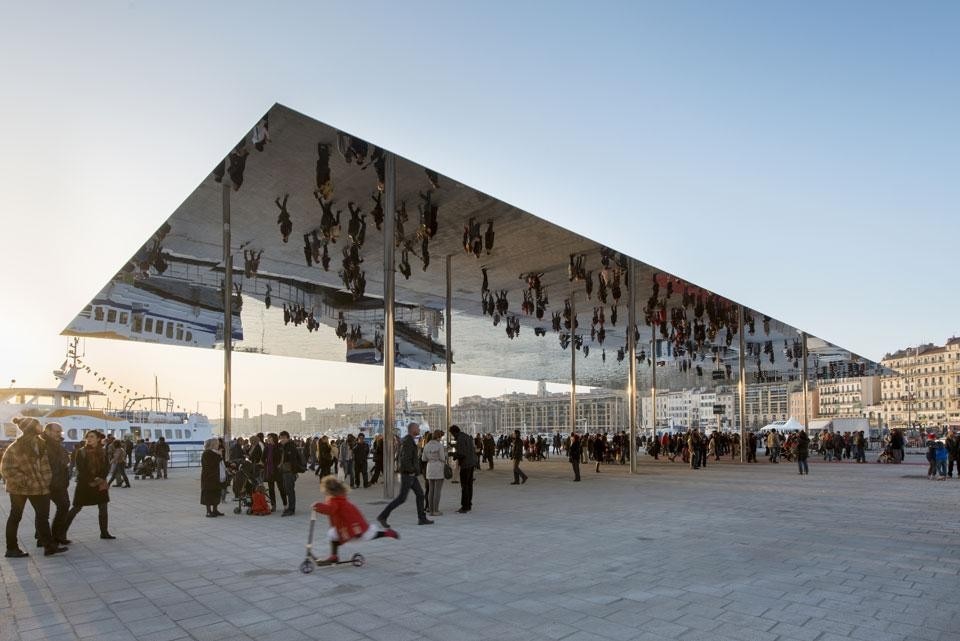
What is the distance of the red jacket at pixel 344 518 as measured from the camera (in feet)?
20.5

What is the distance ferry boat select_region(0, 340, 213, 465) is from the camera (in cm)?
2762

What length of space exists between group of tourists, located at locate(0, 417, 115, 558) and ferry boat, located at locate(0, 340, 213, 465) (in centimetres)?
1826

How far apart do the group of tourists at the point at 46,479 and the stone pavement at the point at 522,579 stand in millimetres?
383

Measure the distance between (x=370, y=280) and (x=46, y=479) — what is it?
17.7m

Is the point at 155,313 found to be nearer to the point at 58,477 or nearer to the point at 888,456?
the point at 58,477

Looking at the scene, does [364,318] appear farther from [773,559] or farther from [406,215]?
[773,559]

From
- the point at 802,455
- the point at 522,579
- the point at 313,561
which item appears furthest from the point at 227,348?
the point at 802,455

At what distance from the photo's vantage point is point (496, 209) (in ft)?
50.8

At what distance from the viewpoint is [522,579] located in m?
5.94

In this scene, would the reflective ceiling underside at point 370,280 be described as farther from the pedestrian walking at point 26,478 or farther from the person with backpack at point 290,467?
the pedestrian walking at point 26,478

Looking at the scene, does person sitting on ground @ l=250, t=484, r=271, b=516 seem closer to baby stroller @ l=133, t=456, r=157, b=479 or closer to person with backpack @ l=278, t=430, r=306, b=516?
person with backpack @ l=278, t=430, r=306, b=516

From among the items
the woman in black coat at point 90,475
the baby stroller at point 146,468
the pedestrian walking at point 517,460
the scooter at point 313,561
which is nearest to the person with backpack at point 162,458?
the baby stroller at point 146,468

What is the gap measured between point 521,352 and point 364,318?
11791 millimetres

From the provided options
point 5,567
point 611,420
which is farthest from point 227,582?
point 611,420
